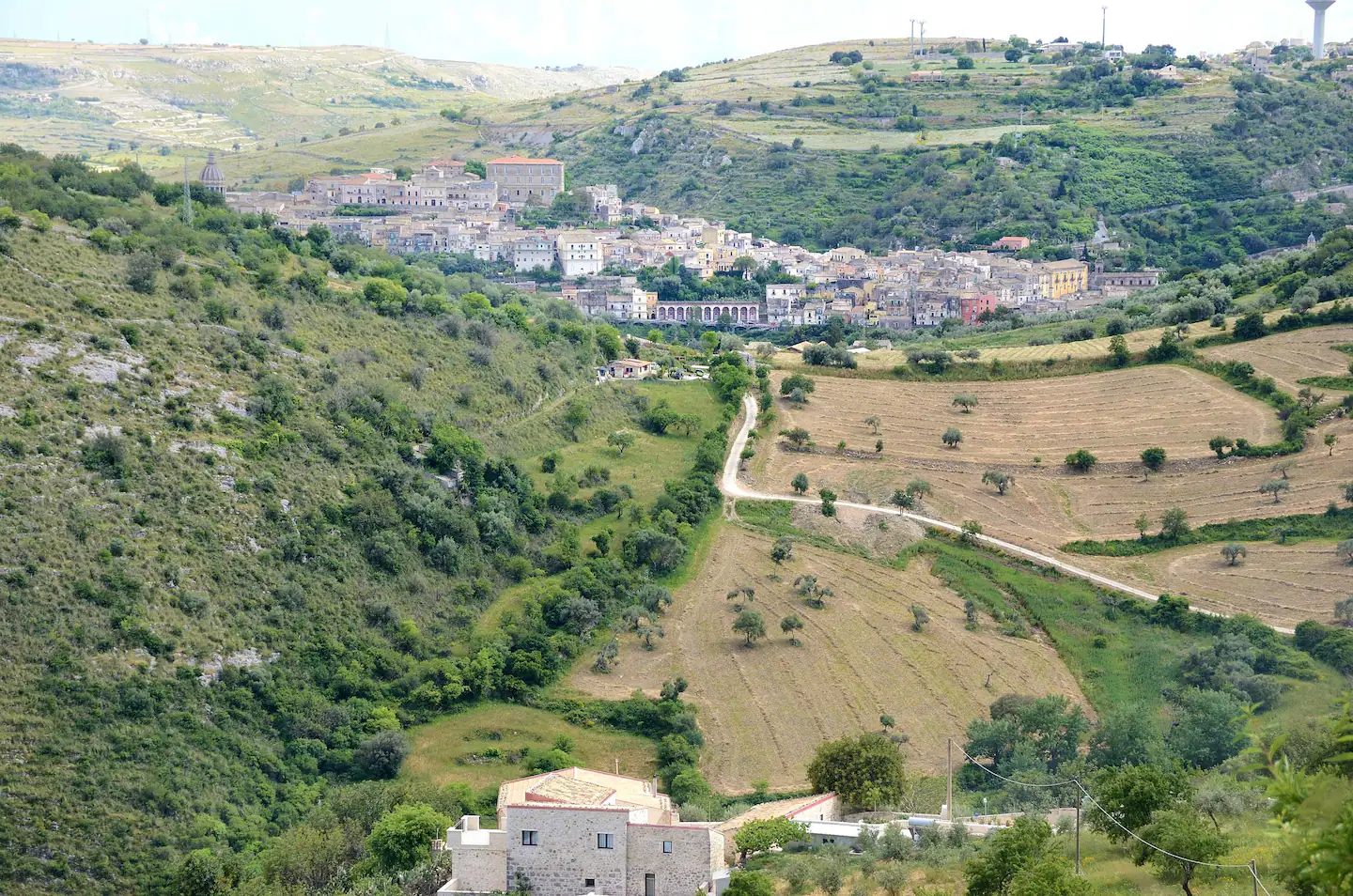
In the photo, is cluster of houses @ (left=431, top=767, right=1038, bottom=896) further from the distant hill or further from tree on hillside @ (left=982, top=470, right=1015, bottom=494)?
the distant hill

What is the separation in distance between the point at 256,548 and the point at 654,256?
2224 inches

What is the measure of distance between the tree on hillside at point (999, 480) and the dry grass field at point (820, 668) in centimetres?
562

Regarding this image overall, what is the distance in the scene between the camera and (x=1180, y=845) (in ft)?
70.0

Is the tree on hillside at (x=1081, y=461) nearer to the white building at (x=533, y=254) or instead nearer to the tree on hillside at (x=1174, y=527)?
the tree on hillside at (x=1174, y=527)

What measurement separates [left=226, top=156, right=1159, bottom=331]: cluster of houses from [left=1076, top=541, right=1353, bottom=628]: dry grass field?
36.9m

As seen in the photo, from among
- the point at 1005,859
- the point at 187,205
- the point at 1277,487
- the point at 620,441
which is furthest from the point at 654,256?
the point at 1005,859

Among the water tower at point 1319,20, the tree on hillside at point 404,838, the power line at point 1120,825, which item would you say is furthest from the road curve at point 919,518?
the water tower at point 1319,20

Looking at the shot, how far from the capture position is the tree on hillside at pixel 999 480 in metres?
48.8

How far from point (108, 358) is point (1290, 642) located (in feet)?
91.9

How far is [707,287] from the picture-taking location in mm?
88562

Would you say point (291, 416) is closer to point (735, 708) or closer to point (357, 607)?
point (357, 607)

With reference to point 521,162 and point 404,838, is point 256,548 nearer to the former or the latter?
point 404,838

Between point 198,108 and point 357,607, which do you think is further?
point 198,108

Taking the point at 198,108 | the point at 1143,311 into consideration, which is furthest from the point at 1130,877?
the point at 198,108
